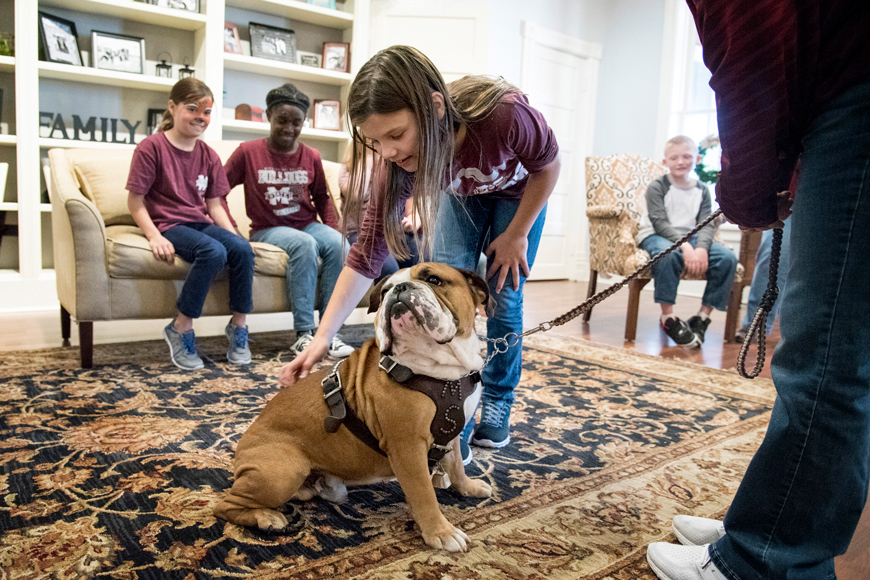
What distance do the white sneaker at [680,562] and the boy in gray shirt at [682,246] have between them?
7.88 ft

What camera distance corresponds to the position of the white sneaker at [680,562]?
1.02 m

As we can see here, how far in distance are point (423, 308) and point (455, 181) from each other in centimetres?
46

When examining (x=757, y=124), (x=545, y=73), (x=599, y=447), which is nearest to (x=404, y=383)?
(x=757, y=124)

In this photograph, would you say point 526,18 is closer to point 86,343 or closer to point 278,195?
point 278,195

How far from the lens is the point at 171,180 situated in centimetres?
272

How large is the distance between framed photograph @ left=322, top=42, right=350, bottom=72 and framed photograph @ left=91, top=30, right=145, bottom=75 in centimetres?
136

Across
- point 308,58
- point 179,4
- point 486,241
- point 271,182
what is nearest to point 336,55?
point 308,58

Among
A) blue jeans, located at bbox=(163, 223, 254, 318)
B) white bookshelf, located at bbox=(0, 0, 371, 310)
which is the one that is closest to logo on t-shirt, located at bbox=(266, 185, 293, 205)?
blue jeans, located at bbox=(163, 223, 254, 318)

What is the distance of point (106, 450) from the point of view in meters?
1.63

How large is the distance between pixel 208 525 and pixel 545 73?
19.9 ft

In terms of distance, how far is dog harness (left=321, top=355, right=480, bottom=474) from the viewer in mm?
1216

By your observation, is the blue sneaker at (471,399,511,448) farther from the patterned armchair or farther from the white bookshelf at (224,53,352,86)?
the white bookshelf at (224,53,352,86)

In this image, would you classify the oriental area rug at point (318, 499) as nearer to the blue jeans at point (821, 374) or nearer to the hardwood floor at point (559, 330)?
the blue jeans at point (821, 374)

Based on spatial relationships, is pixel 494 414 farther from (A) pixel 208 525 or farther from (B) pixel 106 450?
(B) pixel 106 450
